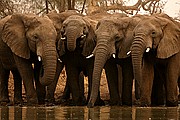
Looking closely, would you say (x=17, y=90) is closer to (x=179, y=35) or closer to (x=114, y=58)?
(x=114, y=58)

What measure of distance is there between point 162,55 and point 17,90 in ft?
12.7

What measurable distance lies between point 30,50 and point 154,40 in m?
2.76

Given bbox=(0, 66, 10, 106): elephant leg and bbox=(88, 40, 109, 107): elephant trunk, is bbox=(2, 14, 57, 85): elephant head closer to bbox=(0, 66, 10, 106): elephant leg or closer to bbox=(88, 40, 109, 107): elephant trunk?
bbox=(88, 40, 109, 107): elephant trunk

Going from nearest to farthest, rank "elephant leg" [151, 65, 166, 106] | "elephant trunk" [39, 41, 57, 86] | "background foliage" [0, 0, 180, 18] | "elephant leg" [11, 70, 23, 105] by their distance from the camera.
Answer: "elephant trunk" [39, 41, 57, 86], "elephant leg" [151, 65, 166, 106], "elephant leg" [11, 70, 23, 105], "background foliage" [0, 0, 180, 18]

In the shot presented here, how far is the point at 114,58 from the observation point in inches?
593

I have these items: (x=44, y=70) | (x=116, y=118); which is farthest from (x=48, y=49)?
(x=116, y=118)

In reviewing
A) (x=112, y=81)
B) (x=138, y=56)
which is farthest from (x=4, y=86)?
(x=138, y=56)

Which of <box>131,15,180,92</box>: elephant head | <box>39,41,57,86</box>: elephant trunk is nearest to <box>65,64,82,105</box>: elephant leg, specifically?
<box>39,41,57,86</box>: elephant trunk

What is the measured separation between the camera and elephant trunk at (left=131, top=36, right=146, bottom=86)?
13.5 meters

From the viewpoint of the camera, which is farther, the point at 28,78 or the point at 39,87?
the point at 39,87

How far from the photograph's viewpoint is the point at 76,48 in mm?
15297

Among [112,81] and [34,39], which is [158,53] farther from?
[34,39]

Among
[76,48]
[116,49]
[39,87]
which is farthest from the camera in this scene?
[76,48]

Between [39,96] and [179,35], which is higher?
[179,35]
